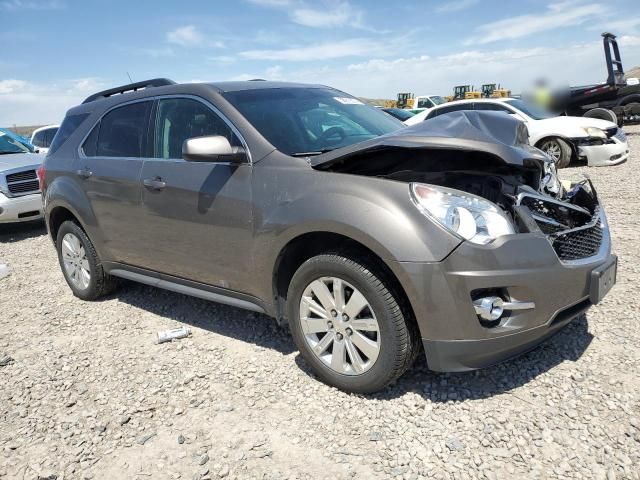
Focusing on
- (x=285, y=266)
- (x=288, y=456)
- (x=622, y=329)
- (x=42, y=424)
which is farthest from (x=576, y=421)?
(x=42, y=424)

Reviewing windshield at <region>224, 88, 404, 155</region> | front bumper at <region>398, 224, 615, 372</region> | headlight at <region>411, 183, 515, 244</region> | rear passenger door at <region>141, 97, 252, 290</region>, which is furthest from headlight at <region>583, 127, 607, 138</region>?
rear passenger door at <region>141, 97, 252, 290</region>

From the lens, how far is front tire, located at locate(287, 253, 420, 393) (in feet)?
8.39

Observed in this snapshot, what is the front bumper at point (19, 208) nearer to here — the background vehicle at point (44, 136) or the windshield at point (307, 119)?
the windshield at point (307, 119)

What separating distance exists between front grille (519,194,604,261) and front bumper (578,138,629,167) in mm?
7598

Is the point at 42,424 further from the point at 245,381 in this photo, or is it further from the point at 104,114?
the point at 104,114

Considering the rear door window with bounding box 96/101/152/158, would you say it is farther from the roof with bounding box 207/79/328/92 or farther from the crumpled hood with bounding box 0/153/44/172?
→ the crumpled hood with bounding box 0/153/44/172

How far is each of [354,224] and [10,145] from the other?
9.25m

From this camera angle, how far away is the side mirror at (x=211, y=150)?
2936 mm

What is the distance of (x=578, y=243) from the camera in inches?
106

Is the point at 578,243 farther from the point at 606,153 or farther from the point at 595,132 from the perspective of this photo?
the point at 595,132

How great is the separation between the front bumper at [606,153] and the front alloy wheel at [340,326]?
8.82m

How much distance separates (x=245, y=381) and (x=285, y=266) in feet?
2.48

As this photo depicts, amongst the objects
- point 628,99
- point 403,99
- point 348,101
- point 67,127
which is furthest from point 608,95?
point 403,99

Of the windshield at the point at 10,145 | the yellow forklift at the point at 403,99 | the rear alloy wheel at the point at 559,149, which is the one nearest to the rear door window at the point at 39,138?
the windshield at the point at 10,145
